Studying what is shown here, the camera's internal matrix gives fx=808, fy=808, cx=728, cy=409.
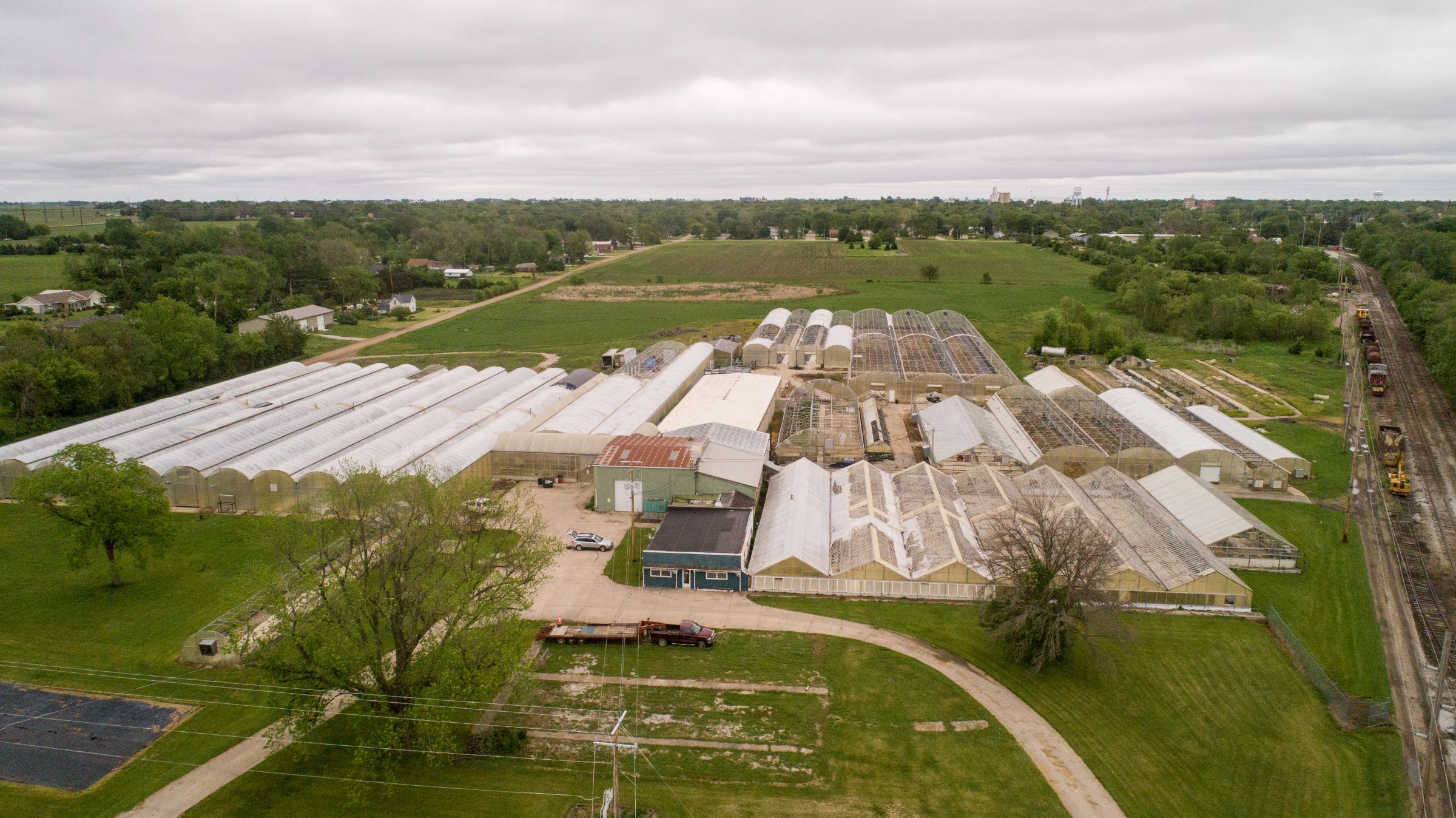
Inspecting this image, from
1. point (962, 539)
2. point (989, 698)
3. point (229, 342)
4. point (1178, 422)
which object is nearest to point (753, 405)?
point (962, 539)

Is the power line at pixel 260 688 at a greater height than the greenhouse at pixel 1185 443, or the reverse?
the greenhouse at pixel 1185 443

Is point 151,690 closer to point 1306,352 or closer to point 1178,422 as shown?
point 1178,422

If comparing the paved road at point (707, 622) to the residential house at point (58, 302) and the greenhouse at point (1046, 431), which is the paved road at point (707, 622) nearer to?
the greenhouse at point (1046, 431)

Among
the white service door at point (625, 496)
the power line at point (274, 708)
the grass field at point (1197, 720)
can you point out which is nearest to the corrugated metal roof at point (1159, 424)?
the grass field at point (1197, 720)

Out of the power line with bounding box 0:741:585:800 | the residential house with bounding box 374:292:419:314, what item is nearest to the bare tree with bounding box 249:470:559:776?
the power line with bounding box 0:741:585:800

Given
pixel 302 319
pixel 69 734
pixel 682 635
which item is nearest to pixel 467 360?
pixel 302 319

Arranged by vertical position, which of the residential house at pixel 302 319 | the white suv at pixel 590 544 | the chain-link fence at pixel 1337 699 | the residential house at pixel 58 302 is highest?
the residential house at pixel 58 302

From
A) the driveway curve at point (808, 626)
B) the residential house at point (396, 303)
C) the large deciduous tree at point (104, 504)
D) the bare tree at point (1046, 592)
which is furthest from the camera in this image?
the residential house at point (396, 303)
